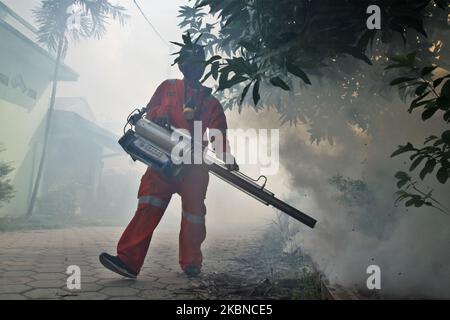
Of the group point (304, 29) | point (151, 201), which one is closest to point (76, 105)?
point (151, 201)

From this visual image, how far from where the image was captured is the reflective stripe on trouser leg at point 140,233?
3383 millimetres

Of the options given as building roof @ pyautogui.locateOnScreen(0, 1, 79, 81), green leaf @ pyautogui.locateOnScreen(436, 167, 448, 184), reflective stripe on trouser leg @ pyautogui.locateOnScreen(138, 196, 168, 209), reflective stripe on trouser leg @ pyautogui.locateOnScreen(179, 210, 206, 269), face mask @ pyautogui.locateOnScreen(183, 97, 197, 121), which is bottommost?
reflective stripe on trouser leg @ pyautogui.locateOnScreen(179, 210, 206, 269)

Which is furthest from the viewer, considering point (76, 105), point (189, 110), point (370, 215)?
point (76, 105)

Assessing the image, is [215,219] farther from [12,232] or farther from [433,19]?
[433,19]

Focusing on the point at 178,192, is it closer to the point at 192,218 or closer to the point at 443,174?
the point at 192,218

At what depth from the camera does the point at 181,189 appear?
3.74 m

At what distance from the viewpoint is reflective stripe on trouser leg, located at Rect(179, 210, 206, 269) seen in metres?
3.71

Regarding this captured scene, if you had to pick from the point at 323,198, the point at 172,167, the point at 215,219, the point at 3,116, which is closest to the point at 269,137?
the point at 323,198

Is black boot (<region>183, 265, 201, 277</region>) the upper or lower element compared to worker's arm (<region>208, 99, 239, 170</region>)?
lower

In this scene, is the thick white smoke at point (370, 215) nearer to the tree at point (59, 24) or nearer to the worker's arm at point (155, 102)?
the worker's arm at point (155, 102)

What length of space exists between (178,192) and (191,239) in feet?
1.76

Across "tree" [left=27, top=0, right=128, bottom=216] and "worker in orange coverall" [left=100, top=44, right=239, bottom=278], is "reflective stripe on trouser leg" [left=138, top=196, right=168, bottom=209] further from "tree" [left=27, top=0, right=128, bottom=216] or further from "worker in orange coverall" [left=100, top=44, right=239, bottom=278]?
"tree" [left=27, top=0, right=128, bottom=216]

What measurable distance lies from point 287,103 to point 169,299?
3.89 m

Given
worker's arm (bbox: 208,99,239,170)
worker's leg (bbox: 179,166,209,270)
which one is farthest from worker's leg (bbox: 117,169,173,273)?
worker's arm (bbox: 208,99,239,170)
